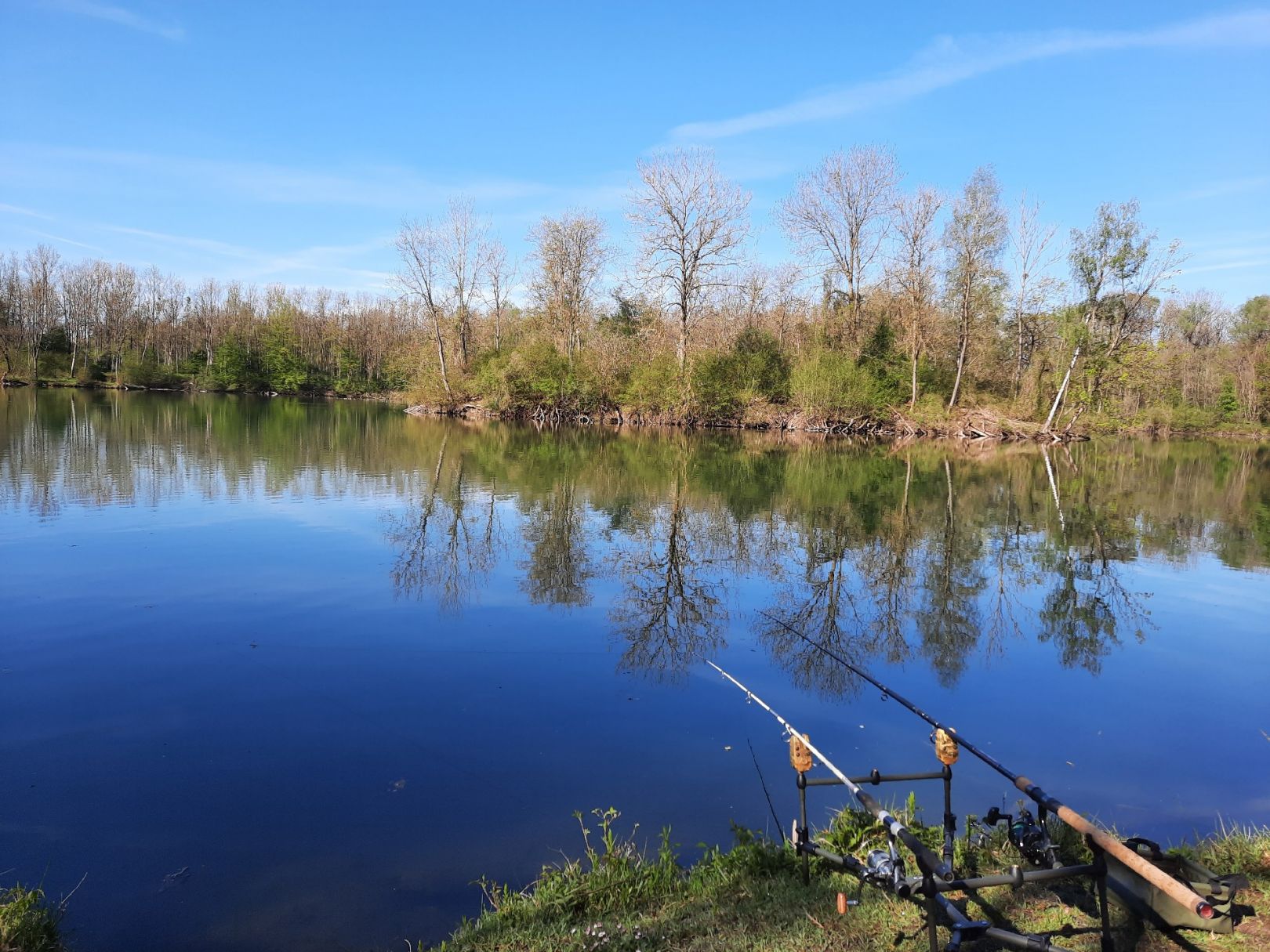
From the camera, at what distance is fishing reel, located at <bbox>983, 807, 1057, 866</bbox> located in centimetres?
362

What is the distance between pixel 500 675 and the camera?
22.8ft

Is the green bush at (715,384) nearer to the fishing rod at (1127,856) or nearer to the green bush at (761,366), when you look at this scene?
the green bush at (761,366)

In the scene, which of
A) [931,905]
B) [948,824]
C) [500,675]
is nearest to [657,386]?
[500,675]

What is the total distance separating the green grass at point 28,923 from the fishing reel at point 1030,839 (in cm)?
426

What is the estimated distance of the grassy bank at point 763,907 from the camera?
3338mm

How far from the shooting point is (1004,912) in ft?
11.9

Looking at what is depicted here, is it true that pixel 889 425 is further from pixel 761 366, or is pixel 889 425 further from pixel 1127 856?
pixel 1127 856

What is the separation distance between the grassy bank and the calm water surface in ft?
1.25

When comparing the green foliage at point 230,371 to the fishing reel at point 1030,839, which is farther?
the green foliage at point 230,371

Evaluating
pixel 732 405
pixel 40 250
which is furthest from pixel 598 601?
pixel 40 250

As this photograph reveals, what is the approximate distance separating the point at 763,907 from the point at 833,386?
118 ft

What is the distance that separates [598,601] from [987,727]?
15.1 ft

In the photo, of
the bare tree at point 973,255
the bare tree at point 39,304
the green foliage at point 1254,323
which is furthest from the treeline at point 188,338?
the green foliage at point 1254,323

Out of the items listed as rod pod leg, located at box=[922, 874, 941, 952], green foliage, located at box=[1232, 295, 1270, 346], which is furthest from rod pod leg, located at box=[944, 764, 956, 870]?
green foliage, located at box=[1232, 295, 1270, 346]
